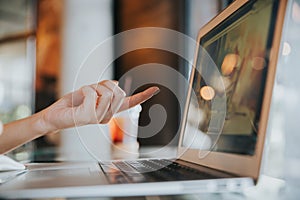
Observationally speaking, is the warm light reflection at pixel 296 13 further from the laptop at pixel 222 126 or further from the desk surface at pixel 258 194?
the desk surface at pixel 258 194

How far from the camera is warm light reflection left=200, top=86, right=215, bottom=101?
0.72m

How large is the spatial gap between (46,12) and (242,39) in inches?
72.4

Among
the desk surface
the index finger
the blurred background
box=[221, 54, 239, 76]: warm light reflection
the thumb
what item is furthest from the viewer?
the blurred background

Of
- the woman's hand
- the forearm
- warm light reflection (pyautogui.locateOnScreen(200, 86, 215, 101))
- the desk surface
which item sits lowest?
the forearm

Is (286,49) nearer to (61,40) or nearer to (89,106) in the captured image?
(89,106)

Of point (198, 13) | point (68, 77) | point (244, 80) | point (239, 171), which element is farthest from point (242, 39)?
point (68, 77)

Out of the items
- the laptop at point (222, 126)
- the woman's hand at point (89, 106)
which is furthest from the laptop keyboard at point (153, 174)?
the woman's hand at point (89, 106)

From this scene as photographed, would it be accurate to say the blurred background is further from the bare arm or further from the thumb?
the thumb

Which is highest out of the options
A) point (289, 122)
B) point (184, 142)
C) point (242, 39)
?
point (242, 39)

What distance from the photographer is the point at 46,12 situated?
86.7 inches

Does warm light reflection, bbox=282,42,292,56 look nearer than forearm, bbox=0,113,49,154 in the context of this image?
Yes

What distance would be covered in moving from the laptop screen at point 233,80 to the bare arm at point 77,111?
129 mm

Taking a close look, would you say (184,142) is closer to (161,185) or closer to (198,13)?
(161,185)

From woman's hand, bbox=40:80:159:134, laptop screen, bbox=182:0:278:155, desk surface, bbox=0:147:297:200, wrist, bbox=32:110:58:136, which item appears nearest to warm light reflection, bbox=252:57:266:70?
laptop screen, bbox=182:0:278:155
